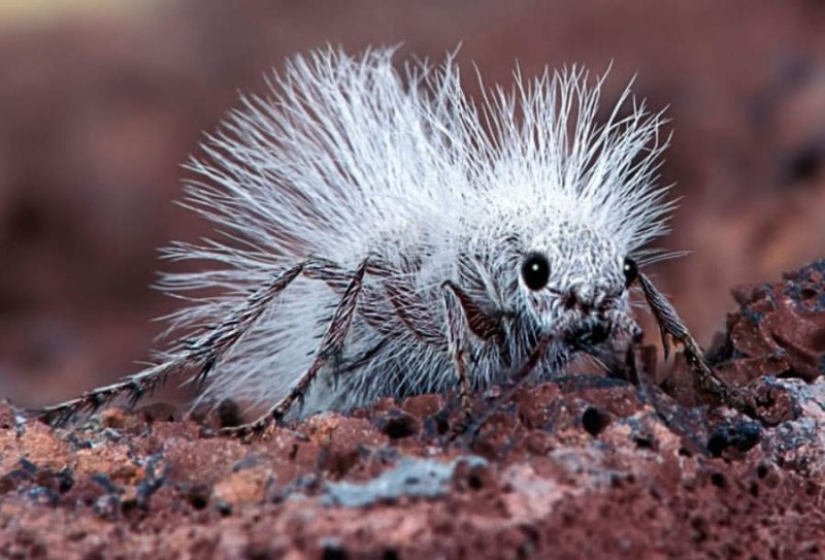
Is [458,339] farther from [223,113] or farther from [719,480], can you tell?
[223,113]

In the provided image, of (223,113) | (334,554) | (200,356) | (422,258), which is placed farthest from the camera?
(223,113)

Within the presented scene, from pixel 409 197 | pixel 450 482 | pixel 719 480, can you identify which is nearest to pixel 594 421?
pixel 719 480

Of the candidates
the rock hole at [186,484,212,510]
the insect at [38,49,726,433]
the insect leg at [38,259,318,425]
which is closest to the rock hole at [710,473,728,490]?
the insect at [38,49,726,433]

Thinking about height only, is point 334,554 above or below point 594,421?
below

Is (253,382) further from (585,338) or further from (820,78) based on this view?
(820,78)

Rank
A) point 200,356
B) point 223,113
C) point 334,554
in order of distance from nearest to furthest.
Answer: point 334,554
point 200,356
point 223,113

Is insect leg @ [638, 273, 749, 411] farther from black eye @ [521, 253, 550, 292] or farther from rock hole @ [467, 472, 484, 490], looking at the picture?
rock hole @ [467, 472, 484, 490]

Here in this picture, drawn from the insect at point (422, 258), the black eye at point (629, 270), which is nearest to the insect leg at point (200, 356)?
the insect at point (422, 258)

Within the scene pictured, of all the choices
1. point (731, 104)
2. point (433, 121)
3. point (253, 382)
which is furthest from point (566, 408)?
point (731, 104)
